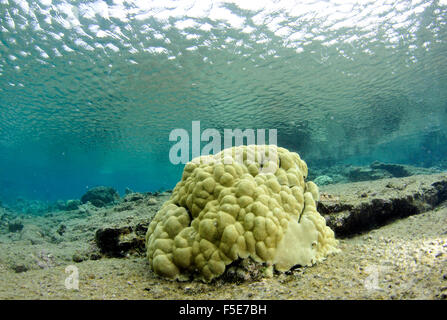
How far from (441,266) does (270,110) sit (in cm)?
1911

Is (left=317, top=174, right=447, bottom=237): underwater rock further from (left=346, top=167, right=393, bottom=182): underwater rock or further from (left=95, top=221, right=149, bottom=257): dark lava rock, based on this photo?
(left=346, top=167, right=393, bottom=182): underwater rock

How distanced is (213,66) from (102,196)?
35.0 ft

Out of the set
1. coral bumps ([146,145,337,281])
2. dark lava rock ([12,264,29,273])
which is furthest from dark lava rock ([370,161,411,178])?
dark lava rock ([12,264,29,273])

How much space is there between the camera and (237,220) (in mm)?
2787

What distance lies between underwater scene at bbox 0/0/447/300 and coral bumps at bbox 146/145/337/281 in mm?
22

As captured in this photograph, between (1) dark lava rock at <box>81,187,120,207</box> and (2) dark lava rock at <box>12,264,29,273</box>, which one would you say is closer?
(2) dark lava rock at <box>12,264,29,273</box>

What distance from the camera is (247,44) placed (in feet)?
40.0

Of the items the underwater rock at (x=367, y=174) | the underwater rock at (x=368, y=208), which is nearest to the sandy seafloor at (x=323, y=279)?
the underwater rock at (x=368, y=208)

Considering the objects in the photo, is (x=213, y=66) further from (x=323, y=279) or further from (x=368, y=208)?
(x=323, y=279)

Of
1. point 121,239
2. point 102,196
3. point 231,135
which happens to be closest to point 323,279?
point 121,239

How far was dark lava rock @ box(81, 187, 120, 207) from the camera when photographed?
45.8 feet

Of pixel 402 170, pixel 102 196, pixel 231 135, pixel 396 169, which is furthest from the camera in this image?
pixel 231 135

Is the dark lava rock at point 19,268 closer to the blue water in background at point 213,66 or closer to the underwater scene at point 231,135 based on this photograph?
the underwater scene at point 231,135
